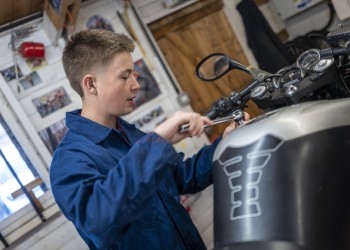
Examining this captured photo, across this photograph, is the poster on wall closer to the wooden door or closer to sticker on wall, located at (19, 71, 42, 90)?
sticker on wall, located at (19, 71, 42, 90)

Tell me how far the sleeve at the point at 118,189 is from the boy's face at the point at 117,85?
0.36 metres

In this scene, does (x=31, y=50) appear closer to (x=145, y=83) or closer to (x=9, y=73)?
(x=9, y=73)

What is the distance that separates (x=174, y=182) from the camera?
150 cm

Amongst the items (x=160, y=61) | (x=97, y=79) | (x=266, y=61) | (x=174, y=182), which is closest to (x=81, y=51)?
(x=97, y=79)

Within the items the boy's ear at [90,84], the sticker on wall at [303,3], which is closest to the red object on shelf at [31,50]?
the boy's ear at [90,84]

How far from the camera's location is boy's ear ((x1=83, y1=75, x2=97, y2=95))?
53.4 inches

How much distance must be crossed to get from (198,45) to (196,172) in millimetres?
3065

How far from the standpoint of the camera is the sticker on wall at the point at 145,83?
11.6 ft

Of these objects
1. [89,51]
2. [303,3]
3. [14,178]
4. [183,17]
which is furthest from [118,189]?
[303,3]

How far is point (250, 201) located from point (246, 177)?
6 cm

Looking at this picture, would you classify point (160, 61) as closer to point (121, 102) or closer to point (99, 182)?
point (121, 102)

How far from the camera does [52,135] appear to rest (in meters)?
3.00

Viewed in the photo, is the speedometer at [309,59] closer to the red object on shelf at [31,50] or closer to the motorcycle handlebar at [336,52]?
the motorcycle handlebar at [336,52]

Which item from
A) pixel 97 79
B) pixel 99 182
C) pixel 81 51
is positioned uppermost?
pixel 81 51
